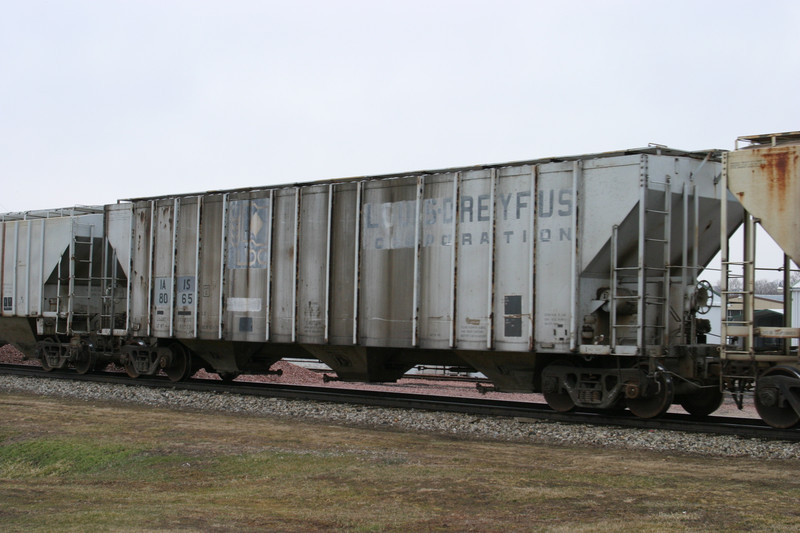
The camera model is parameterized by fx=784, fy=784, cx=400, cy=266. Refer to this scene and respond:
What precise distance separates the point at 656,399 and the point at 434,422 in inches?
139

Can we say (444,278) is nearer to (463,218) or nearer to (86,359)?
(463,218)

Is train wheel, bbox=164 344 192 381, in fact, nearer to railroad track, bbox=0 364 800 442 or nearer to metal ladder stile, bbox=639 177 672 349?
railroad track, bbox=0 364 800 442

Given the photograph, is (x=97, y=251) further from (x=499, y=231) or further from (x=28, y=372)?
(x=499, y=231)

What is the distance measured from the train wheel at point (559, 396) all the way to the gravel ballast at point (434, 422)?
0.72 m

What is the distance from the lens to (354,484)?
814 cm

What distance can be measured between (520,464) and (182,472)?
13.0 ft

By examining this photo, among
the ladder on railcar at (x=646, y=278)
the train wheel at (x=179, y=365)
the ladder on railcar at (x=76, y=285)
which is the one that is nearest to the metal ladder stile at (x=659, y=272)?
the ladder on railcar at (x=646, y=278)

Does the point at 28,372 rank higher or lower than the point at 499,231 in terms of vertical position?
lower

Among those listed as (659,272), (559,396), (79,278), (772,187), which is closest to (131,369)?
(79,278)

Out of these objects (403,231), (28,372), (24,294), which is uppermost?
(403,231)

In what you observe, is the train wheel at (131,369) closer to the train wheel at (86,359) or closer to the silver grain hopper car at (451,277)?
the silver grain hopper car at (451,277)

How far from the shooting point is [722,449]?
10484 mm

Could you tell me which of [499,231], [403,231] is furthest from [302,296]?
[499,231]

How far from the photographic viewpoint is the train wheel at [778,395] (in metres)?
10.8
